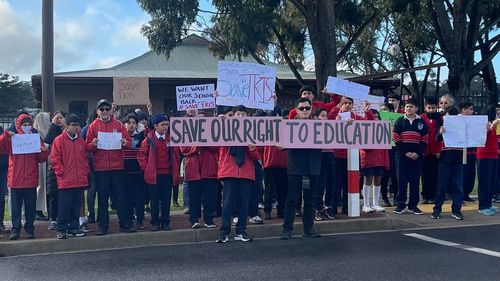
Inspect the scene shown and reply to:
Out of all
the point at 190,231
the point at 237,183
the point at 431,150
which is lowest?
the point at 190,231

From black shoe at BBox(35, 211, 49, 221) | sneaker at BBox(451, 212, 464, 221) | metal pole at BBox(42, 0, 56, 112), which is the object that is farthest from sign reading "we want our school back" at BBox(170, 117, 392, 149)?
metal pole at BBox(42, 0, 56, 112)

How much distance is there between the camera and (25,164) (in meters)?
8.09

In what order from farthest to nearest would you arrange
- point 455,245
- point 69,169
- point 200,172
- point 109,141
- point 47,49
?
point 47,49 → point 200,172 → point 109,141 → point 69,169 → point 455,245

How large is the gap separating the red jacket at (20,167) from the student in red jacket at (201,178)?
7.07 ft

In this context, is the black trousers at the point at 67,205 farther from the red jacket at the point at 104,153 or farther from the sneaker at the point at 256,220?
the sneaker at the point at 256,220

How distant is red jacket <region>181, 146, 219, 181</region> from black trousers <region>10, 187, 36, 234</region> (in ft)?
7.33

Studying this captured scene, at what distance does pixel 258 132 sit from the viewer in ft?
27.6

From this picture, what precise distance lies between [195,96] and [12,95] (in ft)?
127

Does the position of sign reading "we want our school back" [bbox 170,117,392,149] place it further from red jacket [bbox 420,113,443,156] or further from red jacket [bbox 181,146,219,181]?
red jacket [bbox 420,113,443,156]

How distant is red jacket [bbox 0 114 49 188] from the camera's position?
803cm

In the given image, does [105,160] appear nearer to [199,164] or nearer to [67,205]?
[67,205]

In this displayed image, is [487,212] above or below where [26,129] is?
below

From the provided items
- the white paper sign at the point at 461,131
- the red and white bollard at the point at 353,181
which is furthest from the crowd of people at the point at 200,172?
the red and white bollard at the point at 353,181

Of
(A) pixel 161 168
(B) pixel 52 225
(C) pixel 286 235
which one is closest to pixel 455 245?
(C) pixel 286 235
